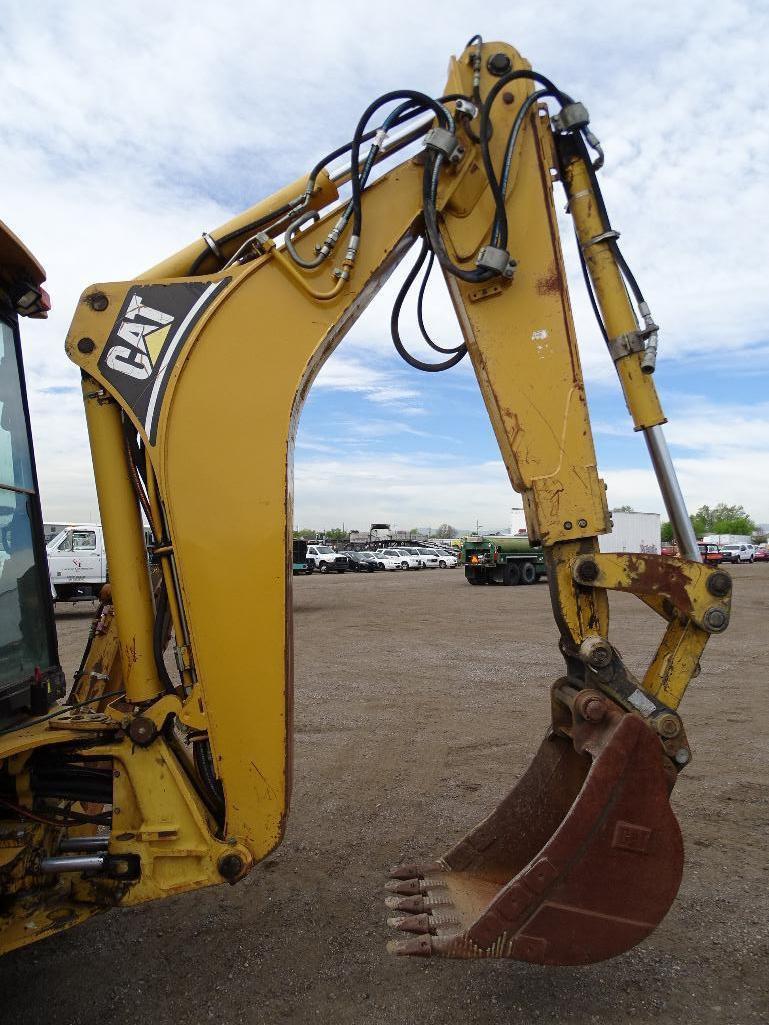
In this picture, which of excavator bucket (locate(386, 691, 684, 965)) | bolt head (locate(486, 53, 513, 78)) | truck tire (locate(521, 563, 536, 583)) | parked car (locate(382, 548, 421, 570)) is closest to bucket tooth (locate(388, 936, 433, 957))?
excavator bucket (locate(386, 691, 684, 965))

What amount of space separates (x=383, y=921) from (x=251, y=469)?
212 centimetres

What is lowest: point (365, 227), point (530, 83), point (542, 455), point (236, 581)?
point (236, 581)

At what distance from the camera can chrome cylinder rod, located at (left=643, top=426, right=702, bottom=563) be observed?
107 inches

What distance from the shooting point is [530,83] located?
2.71 m

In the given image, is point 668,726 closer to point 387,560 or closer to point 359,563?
point 359,563

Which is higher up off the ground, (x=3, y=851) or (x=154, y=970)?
(x=3, y=851)

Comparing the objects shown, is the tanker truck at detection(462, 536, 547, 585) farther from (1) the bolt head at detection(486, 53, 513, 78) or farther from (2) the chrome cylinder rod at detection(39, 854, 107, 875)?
(2) the chrome cylinder rod at detection(39, 854, 107, 875)

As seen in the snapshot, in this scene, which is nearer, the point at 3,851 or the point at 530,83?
the point at 3,851

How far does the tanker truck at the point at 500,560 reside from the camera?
84.3ft

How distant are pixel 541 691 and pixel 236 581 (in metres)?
6.08

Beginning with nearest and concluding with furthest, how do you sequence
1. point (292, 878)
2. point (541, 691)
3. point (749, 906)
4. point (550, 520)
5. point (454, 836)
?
point (550, 520) → point (749, 906) → point (292, 878) → point (454, 836) → point (541, 691)

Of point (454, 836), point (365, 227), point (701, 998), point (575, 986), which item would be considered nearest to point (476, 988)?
point (575, 986)

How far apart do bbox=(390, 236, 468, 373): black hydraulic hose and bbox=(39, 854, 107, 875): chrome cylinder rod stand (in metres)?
2.23

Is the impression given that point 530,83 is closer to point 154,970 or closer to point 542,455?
point 542,455
